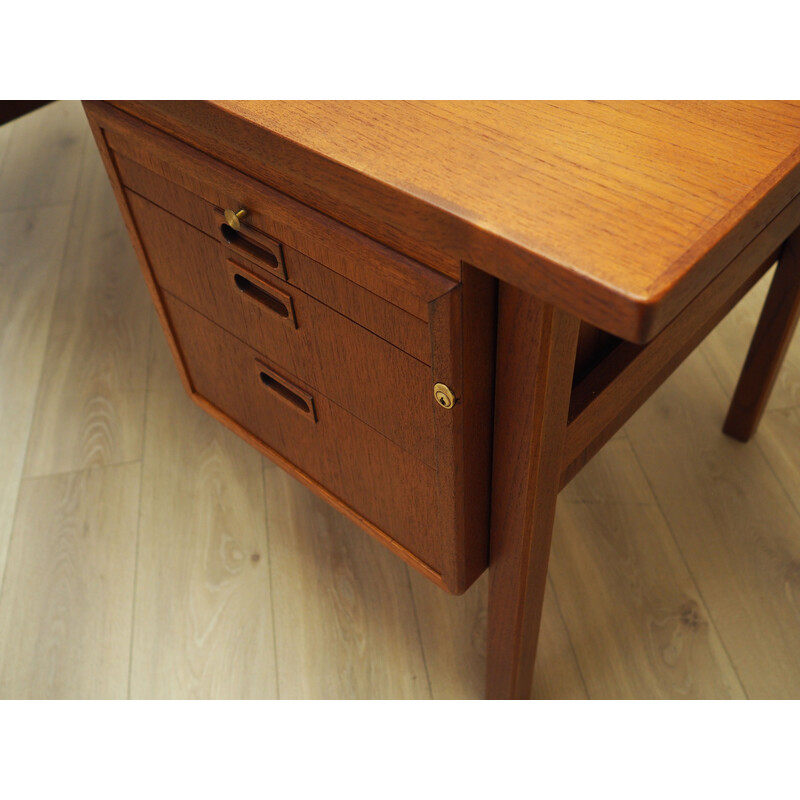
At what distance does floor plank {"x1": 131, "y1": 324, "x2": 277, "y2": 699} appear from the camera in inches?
40.8

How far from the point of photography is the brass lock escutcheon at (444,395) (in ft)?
2.06

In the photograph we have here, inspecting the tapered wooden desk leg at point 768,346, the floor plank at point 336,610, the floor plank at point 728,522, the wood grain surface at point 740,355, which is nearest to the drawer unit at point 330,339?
the floor plank at point 336,610

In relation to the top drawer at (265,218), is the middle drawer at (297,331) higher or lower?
lower

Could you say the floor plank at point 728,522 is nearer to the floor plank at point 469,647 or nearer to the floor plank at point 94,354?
the floor plank at point 469,647

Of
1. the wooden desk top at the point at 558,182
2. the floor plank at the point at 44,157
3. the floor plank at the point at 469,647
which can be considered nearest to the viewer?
the wooden desk top at the point at 558,182

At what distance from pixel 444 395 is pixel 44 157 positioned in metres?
1.56

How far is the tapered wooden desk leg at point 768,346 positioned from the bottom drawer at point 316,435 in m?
0.58

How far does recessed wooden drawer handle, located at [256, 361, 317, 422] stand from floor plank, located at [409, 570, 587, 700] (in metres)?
0.36

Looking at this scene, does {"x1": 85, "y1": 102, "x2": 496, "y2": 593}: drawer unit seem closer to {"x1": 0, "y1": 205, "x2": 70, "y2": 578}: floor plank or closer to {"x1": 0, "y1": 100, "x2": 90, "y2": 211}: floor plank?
{"x1": 0, "y1": 205, "x2": 70, "y2": 578}: floor plank

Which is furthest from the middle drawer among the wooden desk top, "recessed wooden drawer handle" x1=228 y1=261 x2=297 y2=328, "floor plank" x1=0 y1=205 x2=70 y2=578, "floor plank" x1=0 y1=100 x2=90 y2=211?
"floor plank" x1=0 y1=100 x2=90 y2=211

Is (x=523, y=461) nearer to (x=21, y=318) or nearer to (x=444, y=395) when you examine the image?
(x=444, y=395)

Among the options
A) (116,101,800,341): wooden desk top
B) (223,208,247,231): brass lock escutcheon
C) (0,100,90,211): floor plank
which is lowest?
(0,100,90,211): floor plank

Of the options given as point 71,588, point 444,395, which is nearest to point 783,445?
point 444,395

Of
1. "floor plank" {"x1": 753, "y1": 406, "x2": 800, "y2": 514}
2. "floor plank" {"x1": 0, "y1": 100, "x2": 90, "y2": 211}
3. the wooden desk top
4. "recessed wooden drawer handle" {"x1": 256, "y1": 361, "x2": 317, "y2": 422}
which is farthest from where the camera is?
"floor plank" {"x1": 0, "y1": 100, "x2": 90, "y2": 211}
